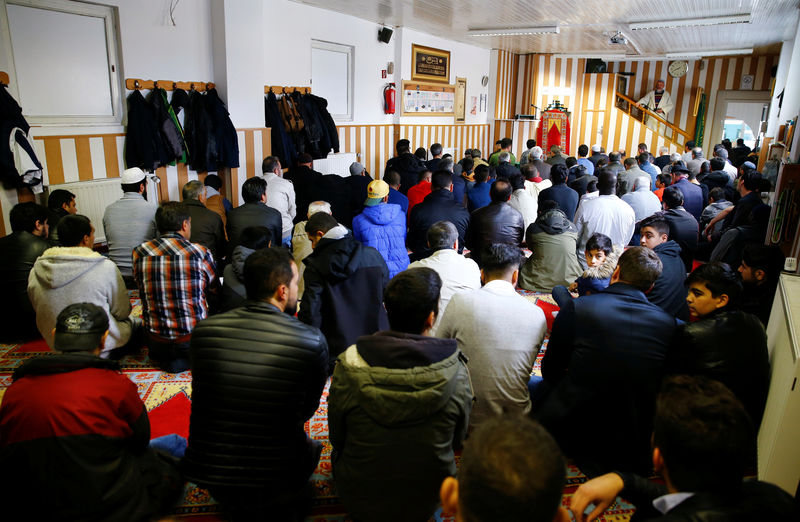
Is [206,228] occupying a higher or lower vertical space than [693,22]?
lower

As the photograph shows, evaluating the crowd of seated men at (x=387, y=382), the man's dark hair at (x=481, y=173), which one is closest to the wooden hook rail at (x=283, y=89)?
the man's dark hair at (x=481, y=173)

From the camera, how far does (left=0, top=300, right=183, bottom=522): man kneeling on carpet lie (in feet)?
5.68

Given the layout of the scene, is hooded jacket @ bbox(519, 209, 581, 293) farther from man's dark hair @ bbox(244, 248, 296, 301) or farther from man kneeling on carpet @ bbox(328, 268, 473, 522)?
man's dark hair @ bbox(244, 248, 296, 301)

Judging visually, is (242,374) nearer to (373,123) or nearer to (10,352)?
(10,352)

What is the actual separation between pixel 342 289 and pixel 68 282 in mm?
1668

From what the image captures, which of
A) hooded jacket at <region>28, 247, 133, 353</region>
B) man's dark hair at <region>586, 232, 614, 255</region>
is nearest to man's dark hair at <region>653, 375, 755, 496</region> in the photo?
man's dark hair at <region>586, 232, 614, 255</region>

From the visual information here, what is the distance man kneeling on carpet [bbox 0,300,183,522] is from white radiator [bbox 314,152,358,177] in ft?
22.2

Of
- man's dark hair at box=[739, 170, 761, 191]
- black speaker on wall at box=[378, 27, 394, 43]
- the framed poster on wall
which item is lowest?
man's dark hair at box=[739, 170, 761, 191]

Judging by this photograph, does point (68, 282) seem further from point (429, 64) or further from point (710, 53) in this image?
point (710, 53)

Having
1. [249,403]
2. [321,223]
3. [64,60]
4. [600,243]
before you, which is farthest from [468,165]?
[249,403]

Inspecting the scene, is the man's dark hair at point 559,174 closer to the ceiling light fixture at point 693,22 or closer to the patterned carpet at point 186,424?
the patterned carpet at point 186,424

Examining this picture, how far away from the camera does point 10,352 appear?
3.81m

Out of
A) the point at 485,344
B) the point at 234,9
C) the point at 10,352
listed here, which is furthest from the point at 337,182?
the point at 485,344

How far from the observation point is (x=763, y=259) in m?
3.04
